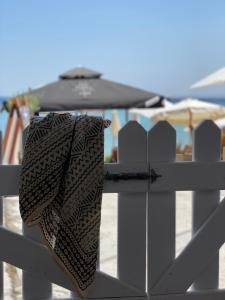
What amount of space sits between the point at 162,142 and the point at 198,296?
645 millimetres

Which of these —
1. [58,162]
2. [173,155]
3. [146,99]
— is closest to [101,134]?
[58,162]

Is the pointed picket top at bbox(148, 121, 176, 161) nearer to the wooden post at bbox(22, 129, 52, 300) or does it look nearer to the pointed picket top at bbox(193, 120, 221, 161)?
the pointed picket top at bbox(193, 120, 221, 161)

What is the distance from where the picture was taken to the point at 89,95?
31.6 feet

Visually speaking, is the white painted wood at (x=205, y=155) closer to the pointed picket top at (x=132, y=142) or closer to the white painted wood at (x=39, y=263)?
the pointed picket top at (x=132, y=142)

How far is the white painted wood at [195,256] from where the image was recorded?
2.09m

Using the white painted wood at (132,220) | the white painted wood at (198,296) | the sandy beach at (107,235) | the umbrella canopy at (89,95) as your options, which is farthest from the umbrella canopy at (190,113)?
the white painted wood at (132,220)

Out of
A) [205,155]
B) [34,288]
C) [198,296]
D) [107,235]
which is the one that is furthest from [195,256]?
[107,235]

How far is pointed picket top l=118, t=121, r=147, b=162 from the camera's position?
2.00m

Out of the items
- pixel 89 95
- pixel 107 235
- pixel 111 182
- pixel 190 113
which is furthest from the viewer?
pixel 190 113

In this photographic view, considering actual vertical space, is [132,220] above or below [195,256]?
above

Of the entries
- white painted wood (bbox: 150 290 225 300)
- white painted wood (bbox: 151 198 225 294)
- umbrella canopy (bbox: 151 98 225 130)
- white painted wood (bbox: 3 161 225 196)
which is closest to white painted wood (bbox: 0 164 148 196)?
white painted wood (bbox: 3 161 225 196)

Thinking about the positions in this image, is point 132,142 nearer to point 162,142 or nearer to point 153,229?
point 162,142

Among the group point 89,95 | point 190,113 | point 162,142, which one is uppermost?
point 89,95

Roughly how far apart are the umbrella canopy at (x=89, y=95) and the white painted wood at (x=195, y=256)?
23.2 ft
